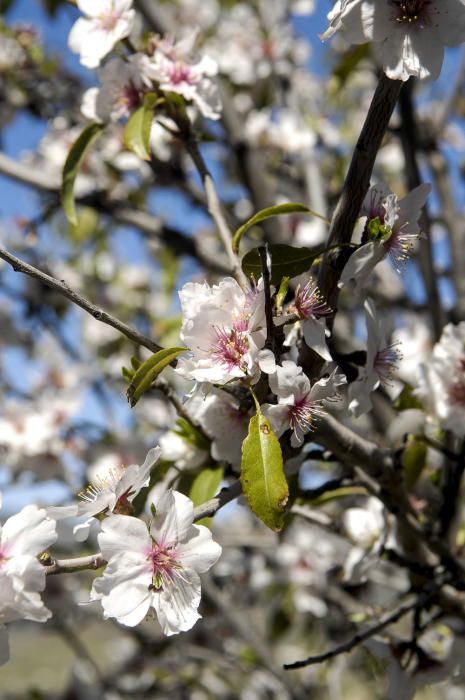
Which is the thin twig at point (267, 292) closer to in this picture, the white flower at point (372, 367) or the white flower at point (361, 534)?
the white flower at point (372, 367)

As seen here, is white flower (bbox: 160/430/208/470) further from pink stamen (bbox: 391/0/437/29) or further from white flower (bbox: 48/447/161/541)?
pink stamen (bbox: 391/0/437/29)

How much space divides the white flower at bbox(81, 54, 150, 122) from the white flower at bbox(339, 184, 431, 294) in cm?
50

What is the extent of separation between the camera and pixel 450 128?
11.6ft

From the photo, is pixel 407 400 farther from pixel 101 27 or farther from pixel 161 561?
pixel 101 27

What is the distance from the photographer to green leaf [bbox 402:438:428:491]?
1227mm

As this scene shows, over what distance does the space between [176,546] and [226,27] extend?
2693 mm

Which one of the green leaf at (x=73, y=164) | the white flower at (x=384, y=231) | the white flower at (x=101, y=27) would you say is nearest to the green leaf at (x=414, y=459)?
the white flower at (x=384, y=231)

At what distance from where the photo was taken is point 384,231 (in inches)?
33.8

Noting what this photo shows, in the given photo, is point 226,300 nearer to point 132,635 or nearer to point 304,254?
point 304,254

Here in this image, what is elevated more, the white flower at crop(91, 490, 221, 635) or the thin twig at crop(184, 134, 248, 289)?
the thin twig at crop(184, 134, 248, 289)

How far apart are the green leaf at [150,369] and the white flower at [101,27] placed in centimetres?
64

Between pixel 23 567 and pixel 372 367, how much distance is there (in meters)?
0.50

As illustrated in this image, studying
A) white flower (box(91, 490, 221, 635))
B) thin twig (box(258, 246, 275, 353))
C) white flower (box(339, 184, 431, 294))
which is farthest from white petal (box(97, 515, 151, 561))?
white flower (box(339, 184, 431, 294))

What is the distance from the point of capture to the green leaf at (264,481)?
0.80 metres
